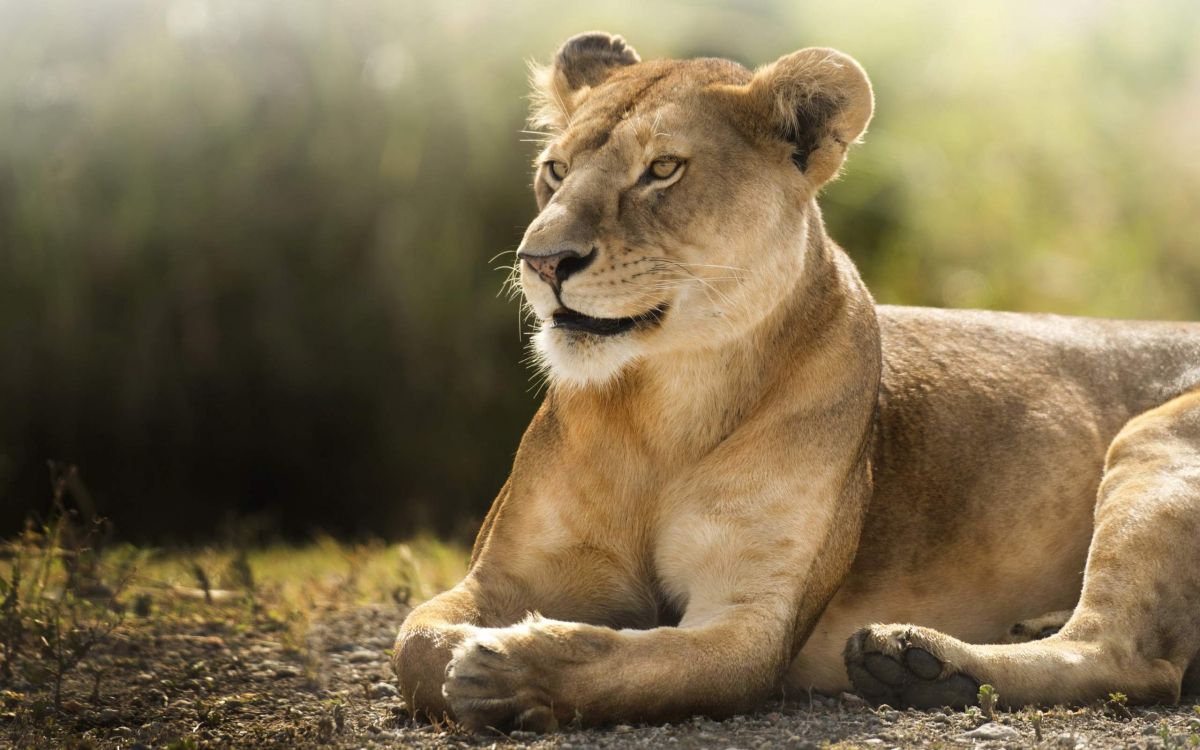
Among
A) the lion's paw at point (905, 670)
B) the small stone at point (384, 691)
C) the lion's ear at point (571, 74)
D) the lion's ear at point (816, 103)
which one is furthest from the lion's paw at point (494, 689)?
the lion's ear at point (571, 74)

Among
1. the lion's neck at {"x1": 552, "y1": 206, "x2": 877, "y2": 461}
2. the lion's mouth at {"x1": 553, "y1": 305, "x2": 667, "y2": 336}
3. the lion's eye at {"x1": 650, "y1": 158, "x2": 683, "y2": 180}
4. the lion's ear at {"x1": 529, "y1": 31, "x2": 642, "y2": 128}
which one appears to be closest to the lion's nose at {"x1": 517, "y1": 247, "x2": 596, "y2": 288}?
the lion's mouth at {"x1": 553, "y1": 305, "x2": 667, "y2": 336}

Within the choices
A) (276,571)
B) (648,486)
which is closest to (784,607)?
(648,486)

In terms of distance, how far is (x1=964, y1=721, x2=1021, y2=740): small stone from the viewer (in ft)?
12.2

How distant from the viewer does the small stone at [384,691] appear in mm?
4594

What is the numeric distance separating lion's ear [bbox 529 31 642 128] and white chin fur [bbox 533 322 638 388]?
96cm

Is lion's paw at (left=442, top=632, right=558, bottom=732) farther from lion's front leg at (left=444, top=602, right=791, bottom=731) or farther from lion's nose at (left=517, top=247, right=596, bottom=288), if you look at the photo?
lion's nose at (left=517, top=247, right=596, bottom=288)

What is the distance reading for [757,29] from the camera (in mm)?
12359

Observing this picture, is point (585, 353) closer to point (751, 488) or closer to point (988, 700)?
point (751, 488)

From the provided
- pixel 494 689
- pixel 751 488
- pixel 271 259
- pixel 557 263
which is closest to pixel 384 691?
pixel 494 689

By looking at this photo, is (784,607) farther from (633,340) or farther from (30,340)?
(30,340)

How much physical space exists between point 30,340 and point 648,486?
21.1 ft

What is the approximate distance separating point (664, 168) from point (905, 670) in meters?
1.46

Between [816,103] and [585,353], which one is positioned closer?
[585,353]

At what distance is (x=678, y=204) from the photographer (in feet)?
13.3
